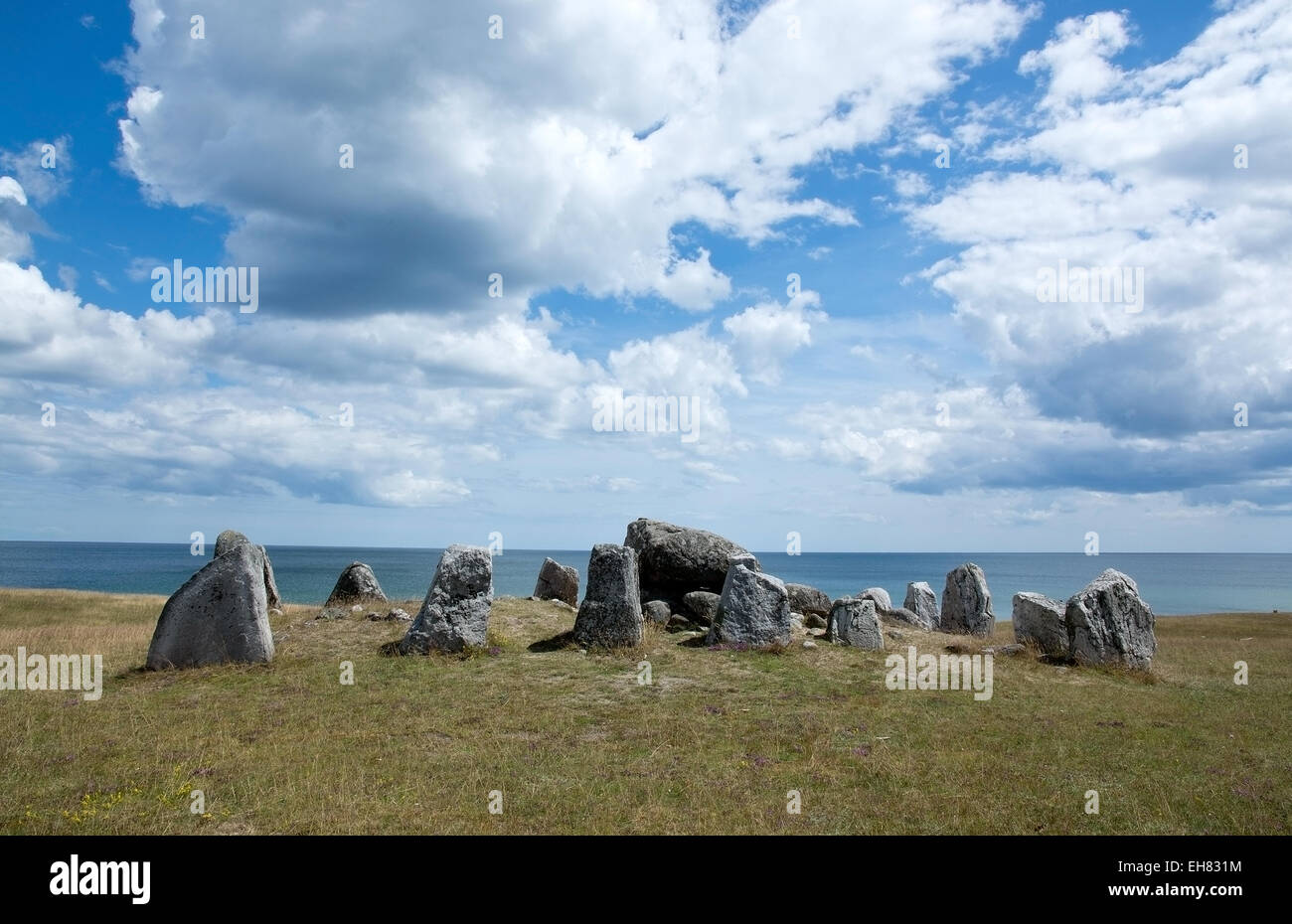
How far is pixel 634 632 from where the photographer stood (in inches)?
740

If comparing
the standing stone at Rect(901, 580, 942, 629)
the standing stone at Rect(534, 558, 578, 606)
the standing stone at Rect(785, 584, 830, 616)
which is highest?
Result: the standing stone at Rect(534, 558, 578, 606)

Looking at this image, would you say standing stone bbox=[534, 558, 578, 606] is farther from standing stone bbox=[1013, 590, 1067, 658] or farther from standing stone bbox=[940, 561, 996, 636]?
standing stone bbox=[1013, 590, 1067, 658]

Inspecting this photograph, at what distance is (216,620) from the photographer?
16.6 meters

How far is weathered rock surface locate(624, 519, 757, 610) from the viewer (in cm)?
2442

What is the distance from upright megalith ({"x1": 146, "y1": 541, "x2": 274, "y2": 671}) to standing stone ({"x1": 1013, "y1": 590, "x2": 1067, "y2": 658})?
1845 cm

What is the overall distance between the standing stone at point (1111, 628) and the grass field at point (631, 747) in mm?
678

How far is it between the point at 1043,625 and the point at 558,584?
15.9m

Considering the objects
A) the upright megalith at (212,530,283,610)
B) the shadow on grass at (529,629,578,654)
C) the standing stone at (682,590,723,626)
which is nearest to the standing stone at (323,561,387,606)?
the upright megalith at (212,530,283,610)

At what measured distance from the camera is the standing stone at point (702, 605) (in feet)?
75.6

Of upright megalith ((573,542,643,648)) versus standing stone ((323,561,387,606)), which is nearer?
upright megalith ((573,542,643,648))

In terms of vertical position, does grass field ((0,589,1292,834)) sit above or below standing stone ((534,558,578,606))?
below

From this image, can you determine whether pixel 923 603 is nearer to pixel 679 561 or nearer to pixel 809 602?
pixel 809 602
